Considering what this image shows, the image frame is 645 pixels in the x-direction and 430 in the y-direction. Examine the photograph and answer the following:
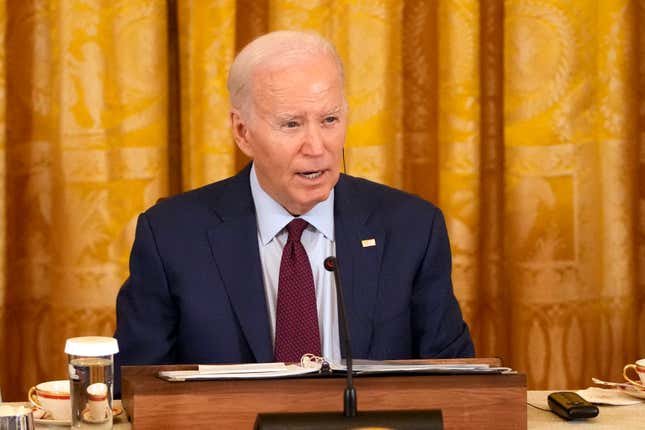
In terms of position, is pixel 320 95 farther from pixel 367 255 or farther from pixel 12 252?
pixel 12 252

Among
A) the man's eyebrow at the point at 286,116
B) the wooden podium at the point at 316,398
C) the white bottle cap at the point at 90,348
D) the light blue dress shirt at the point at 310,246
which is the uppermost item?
the man's eyebrow at the point at 286,116

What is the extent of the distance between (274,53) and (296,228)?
1.37 feet

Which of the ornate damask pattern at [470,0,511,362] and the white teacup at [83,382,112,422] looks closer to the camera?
the white teacup at [83,382,112,422]

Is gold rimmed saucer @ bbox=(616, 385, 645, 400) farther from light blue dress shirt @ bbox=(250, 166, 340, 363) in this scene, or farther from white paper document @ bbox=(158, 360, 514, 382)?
light blue dress shirt @ bbox=(250, 166, 340, 363)

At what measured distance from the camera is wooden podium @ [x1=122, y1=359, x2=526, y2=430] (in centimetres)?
185

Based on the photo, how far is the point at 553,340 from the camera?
3.66 metres

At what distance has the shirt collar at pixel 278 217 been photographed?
263 centimetres

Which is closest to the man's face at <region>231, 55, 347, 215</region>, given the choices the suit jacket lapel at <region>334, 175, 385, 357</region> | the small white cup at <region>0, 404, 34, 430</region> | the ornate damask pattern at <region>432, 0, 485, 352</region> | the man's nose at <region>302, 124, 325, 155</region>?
the man's nose at <region>302, 124, 325, 155</region>

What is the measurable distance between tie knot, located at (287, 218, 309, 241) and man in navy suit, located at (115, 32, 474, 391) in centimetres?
1

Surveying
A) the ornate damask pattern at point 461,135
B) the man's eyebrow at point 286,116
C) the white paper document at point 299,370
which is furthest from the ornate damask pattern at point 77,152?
the white paper document at point 299,370

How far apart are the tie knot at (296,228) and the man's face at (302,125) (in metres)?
0.06

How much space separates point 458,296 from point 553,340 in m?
0.37

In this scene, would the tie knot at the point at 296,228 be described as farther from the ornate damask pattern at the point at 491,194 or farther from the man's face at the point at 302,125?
the ornate damask pattern at the point at 491,194

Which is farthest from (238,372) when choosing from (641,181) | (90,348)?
(641,181)
